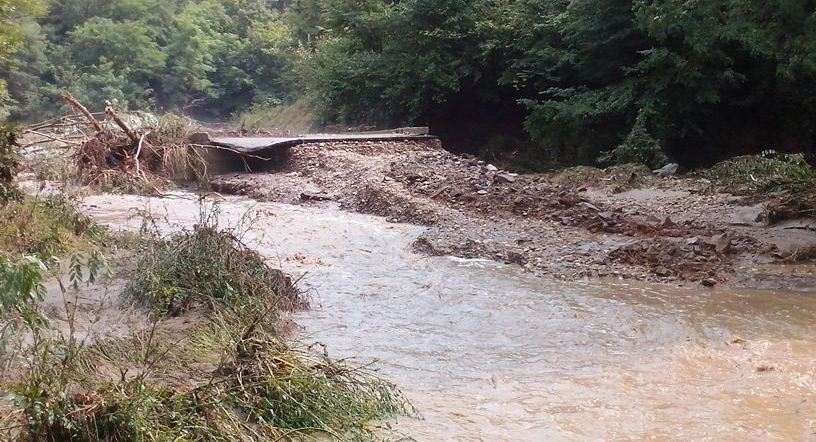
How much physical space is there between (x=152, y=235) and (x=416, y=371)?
119 inches

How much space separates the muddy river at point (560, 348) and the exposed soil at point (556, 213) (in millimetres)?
508

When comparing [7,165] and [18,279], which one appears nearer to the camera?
[18,279]

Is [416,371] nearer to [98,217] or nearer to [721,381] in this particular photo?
[721,381]

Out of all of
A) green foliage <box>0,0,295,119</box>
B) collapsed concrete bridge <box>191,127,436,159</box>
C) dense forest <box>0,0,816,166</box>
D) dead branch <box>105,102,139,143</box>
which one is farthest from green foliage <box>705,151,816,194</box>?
green foliage <box>0,0,295,119</box>

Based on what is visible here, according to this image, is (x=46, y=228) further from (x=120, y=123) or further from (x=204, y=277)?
(x=120, y=123)

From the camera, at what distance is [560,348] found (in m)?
6.17

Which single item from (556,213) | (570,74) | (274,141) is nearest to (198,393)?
(556,213)

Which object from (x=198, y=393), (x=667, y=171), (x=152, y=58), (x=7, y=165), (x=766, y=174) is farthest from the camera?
(x=152, y=58)

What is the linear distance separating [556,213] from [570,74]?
816cm

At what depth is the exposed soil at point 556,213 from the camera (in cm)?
856

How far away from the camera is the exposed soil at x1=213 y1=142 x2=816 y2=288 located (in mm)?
8562

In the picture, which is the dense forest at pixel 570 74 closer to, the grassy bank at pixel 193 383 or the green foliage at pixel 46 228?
the grassy bank at pixel 193 383

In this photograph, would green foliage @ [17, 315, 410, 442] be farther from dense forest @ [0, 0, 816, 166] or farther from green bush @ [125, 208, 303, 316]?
dense forest @ [0, 0, 816, 166]

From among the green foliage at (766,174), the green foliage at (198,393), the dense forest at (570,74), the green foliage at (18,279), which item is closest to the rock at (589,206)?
the green foliage at (766,174)
